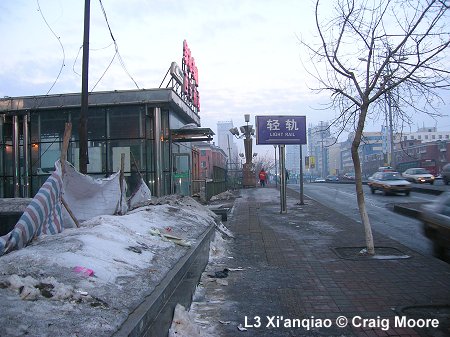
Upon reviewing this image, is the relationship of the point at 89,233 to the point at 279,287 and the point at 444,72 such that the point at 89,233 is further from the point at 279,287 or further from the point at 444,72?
the point at 444,72

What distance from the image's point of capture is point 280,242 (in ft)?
33.6

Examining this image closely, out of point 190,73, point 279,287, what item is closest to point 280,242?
point 279,287

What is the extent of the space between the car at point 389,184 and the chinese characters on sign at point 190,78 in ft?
40.1

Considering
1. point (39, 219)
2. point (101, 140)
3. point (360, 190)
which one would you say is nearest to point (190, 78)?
point (101, 140)

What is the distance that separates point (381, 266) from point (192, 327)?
442 centimetres

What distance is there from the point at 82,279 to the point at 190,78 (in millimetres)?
20597

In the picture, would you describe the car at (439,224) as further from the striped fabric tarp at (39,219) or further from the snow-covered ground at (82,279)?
the striped fabric tarp at (39,219)

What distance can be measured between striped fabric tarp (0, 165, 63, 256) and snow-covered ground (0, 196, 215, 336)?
26cm

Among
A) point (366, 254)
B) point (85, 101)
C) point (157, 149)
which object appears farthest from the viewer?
point (157, 149)

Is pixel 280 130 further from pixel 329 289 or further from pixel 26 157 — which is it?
pixel 329 289

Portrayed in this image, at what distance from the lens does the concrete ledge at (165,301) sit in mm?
3188

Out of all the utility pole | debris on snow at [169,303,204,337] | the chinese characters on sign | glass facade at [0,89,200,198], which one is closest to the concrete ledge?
debris on snow at [169,303,204,337]

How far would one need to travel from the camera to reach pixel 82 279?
3.76 m

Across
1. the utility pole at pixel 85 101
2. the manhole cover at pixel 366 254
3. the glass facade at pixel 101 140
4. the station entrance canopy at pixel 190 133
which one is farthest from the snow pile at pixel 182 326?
the station entrance canopy at pixel 190 133
